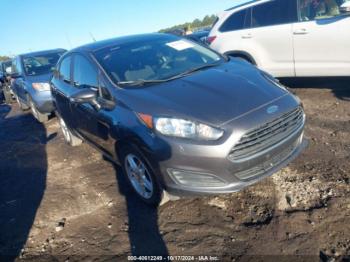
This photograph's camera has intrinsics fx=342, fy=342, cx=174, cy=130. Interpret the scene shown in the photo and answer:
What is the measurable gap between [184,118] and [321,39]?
386 cm

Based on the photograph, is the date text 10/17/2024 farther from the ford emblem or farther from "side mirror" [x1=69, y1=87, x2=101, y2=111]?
"side mirror" [x1=69, y1=87, x2=101, y2=111]

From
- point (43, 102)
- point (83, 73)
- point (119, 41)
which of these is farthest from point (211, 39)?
point (43, 102)

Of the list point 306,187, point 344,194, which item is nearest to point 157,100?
point 306,187

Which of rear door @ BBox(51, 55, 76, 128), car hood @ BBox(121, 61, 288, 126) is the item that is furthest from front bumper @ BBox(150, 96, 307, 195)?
rear door @ BBox(51, 55, 76, 128)

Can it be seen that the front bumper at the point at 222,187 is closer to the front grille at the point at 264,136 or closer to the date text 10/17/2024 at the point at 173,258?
the front grille at the point at 264,136

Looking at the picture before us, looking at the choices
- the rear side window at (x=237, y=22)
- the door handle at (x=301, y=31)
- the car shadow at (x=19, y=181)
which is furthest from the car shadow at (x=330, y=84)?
the car shadow at (x=19, y=181)

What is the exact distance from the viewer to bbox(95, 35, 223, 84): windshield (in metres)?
3.93

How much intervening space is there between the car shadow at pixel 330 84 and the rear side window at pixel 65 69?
4.53 metres

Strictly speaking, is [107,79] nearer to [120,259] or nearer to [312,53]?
[120,259]

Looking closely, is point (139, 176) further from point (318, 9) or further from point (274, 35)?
point (318, 9)

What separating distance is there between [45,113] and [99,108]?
187 inches

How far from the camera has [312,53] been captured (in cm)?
595

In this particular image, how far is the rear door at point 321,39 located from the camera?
18.2ft

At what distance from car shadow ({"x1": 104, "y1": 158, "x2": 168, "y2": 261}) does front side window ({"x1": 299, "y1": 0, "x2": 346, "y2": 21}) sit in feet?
14.2
